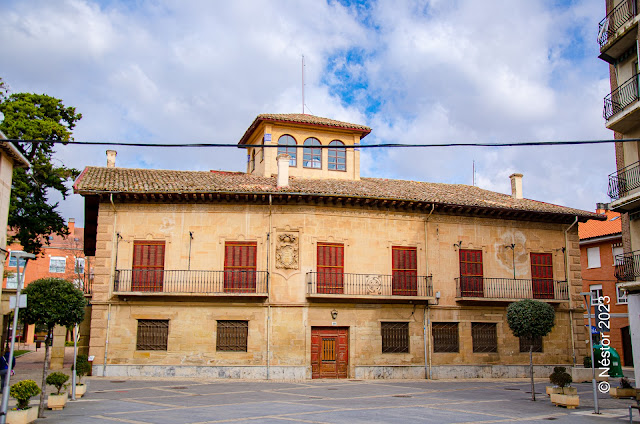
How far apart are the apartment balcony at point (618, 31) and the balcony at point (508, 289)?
10864 mm

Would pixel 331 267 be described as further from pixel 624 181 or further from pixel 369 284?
pixel 624 181

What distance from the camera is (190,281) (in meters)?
24.1

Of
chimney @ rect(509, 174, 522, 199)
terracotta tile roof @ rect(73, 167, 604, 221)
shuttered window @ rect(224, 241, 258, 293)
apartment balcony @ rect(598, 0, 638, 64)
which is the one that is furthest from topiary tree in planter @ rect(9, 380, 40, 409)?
chimney @ rect(509, 174, 522, 199)

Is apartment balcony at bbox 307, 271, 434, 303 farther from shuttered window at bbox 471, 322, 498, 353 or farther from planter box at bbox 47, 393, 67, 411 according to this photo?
planter box at bbox 47, 393, 67, 411

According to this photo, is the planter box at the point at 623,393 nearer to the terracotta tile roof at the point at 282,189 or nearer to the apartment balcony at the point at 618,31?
the terracotta tile roof at the point at 282,189

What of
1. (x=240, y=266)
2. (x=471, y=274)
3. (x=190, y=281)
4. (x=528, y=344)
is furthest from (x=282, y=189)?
(x=528, y=344)

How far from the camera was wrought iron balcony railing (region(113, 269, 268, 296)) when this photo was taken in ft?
78.2

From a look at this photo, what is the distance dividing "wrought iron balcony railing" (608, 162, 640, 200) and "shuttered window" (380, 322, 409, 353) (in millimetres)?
10083

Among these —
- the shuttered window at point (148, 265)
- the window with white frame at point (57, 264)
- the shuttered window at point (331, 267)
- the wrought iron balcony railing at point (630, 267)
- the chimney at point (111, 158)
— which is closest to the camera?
the wrought iron balcony railing at point (630, 267)

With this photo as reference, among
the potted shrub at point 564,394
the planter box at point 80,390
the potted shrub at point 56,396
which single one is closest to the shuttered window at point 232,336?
the planter box at point 80,390

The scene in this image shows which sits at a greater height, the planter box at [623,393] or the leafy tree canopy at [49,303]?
the leafy tree canopy at [49,303]

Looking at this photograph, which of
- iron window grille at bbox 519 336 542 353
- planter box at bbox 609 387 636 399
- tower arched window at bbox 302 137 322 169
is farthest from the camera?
tower arched window at bbox 302 137 322 169

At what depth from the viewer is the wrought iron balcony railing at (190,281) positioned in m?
23.8

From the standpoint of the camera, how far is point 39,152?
3034 cm
